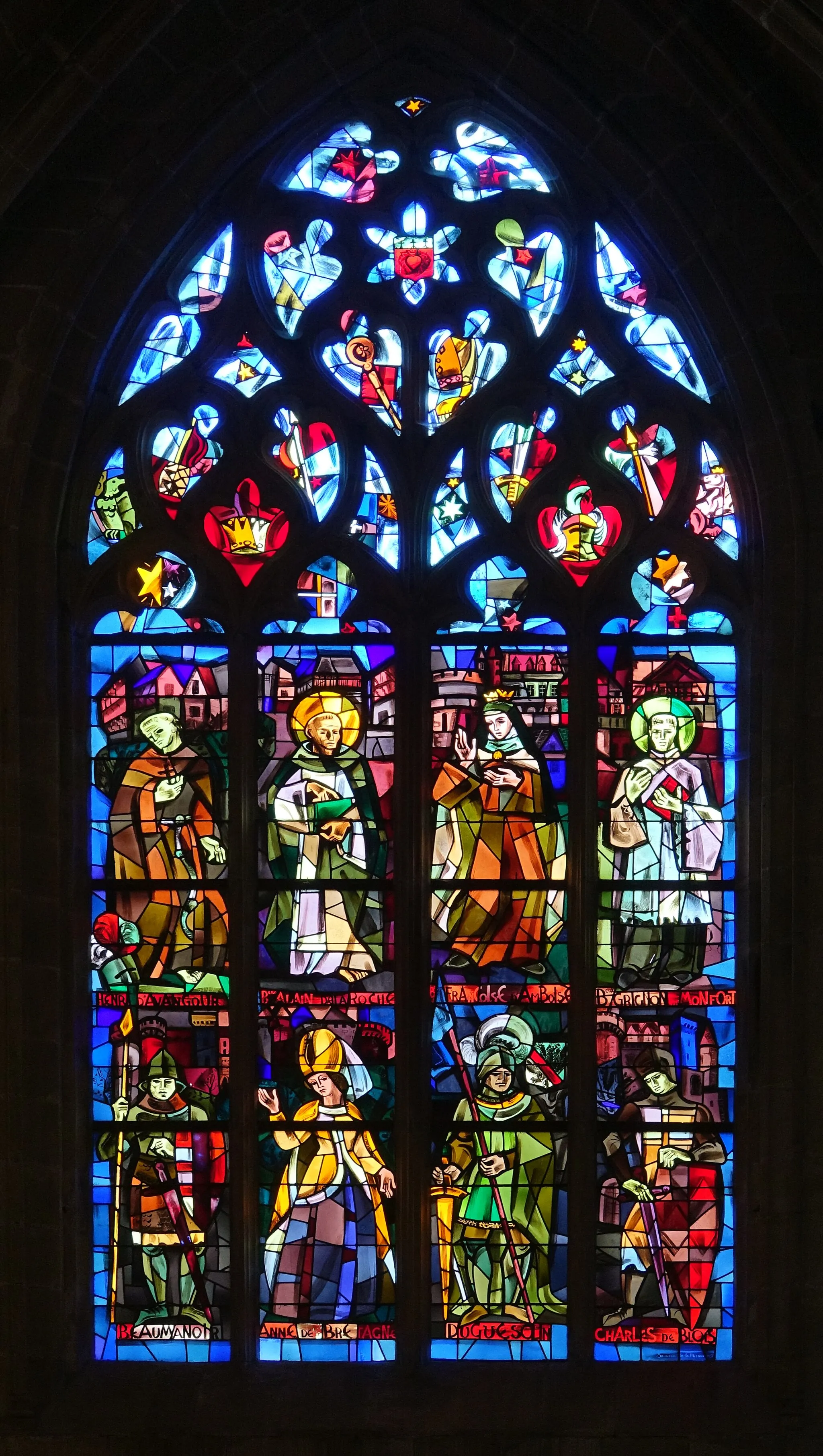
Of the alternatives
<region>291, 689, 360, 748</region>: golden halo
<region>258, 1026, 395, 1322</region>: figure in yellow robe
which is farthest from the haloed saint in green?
<region>258, 1026, 395, 1322</region>: figure in yellow robe

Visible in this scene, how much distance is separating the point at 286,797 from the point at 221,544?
1.14 m

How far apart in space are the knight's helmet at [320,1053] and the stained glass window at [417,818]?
16mm

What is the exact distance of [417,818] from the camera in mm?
6695

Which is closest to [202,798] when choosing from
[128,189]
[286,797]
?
[286,797]

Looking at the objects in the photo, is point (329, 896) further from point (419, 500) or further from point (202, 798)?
point (419, 500)

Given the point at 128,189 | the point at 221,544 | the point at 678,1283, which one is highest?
the point at 128,189

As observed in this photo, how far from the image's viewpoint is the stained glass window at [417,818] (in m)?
6.70

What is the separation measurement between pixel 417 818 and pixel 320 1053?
1.09 m

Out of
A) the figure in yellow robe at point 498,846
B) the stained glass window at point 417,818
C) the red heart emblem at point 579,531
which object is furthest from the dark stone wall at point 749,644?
the figure in yellow robe at point 498,846

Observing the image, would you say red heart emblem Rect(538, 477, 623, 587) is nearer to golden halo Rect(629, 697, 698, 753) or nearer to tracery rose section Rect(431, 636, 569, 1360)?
tracery rose section Rect(431, 636, 569, 1360)

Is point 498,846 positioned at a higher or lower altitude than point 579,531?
lower

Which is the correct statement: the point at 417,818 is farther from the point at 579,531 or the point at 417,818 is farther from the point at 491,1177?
the point at 491,1177

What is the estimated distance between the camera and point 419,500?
268 inches

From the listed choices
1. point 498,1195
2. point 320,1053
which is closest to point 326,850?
point 320,1053
